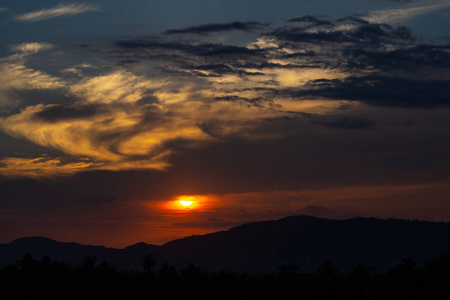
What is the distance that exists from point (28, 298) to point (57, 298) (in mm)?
8872

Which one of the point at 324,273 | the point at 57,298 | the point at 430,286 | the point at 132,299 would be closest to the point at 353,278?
the point at 324,273

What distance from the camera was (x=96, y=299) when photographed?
7869 inches

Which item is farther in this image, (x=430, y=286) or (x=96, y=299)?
(x=96, y=299)

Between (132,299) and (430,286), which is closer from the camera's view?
(430,286)

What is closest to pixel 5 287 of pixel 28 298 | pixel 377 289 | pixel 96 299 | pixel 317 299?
pixel 28 298

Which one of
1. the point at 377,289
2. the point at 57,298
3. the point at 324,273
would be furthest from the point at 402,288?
the point at 57,298

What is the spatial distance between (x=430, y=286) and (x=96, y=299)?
103 m

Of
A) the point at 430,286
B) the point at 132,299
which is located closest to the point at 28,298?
the point at 132,299

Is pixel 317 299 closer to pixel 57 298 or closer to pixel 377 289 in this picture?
pixel 377 289

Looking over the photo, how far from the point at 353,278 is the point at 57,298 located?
302ft

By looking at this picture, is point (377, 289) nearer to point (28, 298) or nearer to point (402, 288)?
point (402, 288)

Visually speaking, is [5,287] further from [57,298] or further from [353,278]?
[353,278]

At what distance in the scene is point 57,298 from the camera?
652 feet

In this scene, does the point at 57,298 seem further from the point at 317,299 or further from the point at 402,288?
the point at 402,288
